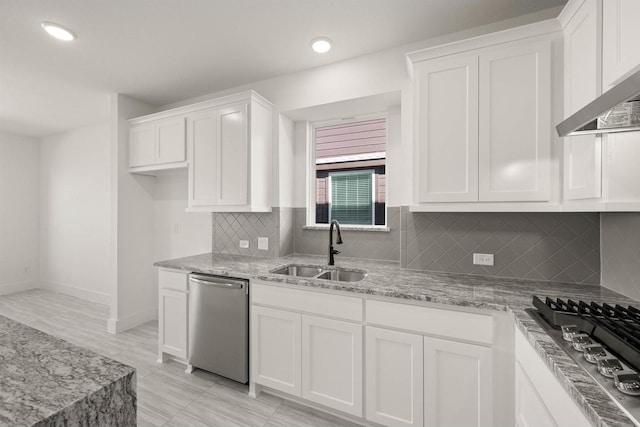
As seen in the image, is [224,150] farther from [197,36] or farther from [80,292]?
[80,292]

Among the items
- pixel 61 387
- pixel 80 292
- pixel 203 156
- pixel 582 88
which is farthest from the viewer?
pixel 80 292

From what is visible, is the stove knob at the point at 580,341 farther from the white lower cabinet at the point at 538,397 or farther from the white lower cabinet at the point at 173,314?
the white lower cabinet at the point at 173,314

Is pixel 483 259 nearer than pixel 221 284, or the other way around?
pixel 483 259

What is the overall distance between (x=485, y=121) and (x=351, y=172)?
1314 millimetres

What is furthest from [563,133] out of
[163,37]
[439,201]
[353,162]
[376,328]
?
[163,37]

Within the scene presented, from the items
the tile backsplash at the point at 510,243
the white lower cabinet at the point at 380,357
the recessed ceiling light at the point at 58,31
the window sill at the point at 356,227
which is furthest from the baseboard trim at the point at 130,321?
the tile backsplash at the point at 510,243

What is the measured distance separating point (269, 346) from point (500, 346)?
1436 millimetres

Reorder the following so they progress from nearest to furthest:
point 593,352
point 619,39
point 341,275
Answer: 1. point 593,352
2. point 619,39
3. point 341,275

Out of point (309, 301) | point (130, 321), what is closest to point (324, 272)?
point (309, 301)

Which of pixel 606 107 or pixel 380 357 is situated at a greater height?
pixel 606 107

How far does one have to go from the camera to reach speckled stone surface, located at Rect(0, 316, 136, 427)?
1.66 ft

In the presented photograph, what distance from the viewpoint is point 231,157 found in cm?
258

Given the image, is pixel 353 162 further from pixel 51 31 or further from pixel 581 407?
pixel 51 31

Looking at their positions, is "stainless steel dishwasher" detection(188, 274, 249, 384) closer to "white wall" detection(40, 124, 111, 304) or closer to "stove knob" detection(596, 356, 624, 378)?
"stove knob" detection(596, 356, 624, 378)
